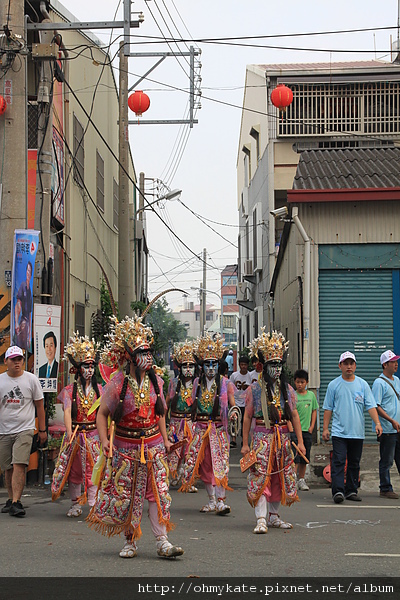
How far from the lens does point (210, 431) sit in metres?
10.9

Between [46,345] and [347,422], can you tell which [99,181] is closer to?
[46,345]

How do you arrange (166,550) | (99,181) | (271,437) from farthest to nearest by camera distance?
(99,181)
(271,437)
(166,550)

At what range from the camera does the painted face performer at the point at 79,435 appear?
33.1 ft

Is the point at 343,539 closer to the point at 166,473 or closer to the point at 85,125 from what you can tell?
the point at 166,473

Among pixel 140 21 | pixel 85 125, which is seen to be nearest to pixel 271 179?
pixel 85 125

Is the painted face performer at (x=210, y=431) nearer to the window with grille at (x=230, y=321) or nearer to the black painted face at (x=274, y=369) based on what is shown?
the black painted face at (x=274, y=369)

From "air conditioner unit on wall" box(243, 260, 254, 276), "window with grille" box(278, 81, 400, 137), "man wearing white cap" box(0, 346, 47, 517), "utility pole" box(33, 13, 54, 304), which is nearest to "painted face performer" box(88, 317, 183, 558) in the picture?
"man wearing white cap" box(0, 346, 47, 517)

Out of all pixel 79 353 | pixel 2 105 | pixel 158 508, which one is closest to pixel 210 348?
pixel 79 353

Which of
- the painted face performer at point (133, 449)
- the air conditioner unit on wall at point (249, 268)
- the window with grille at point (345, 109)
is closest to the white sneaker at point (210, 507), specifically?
the painted face performer at point (133, 449)

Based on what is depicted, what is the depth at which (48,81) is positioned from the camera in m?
13.0

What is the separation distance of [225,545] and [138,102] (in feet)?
41.1

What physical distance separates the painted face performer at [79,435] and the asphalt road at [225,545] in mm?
352
